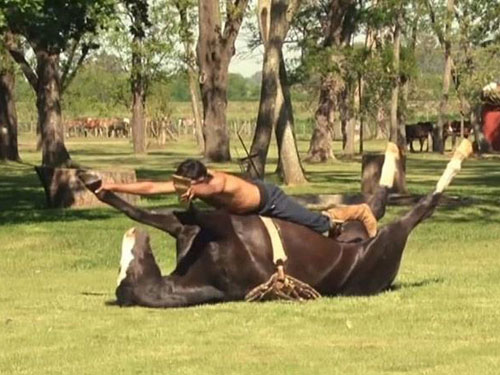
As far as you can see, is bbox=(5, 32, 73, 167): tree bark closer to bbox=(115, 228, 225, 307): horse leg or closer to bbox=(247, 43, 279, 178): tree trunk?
bbox=(247, 43, 279, 178): tree trunk

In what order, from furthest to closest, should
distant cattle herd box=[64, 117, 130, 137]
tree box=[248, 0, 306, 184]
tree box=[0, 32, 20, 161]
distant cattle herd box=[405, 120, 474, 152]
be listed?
1. distant cattle herd box=[64, 117, 130, 137]
2. distant cattle herd box=[405, 120, 474, 152]
3. tree box=[0, 32, 20, 161]
4. tree box=[248, 0, 306, 184]

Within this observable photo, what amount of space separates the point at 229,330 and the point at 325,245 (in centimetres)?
191

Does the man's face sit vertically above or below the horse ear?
above

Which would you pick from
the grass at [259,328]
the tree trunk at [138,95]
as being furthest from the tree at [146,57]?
the grass at [259,328]

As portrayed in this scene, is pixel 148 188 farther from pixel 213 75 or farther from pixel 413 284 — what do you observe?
pixel 213 75

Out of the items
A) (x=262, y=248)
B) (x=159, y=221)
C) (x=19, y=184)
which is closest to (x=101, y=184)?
(x=159, y=221)

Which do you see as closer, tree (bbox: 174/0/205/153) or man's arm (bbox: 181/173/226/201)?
man's arm (bbox: 181/173/226/201)

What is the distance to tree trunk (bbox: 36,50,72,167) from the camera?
39.8 meters

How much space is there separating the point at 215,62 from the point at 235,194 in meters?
40.6

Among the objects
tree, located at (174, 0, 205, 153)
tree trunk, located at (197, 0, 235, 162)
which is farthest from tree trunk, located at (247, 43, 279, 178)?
tree, located at (174, 0, 205, 153)

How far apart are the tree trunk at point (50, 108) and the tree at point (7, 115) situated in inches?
639

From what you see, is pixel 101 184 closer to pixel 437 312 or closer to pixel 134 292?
pixel 134 292

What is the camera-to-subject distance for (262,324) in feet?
35.7

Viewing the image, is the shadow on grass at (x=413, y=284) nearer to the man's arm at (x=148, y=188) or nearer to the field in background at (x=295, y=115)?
the man's arm at (x=148, y=188)
